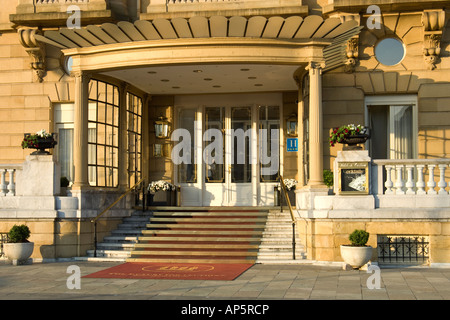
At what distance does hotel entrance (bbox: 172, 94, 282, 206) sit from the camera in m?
17.5

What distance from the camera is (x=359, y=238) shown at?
39.2ft

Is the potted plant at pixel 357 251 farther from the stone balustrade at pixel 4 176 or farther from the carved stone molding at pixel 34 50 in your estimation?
the carved stone molding at pixel 34 50

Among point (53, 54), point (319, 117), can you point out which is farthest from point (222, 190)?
point (53, 54)

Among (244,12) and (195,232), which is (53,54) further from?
(195,232)

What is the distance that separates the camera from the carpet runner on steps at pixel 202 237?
13.6 meters

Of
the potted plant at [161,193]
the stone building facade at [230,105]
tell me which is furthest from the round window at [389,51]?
the potted plant at [161,193]

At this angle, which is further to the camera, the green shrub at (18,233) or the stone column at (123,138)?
the stone column at (123,138)

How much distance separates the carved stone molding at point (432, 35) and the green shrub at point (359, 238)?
586 centimetres

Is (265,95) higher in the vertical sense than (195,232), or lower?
higher

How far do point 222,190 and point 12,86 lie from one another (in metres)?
6.59

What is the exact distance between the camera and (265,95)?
1769 cm

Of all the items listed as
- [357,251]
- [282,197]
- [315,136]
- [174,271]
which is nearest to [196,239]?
[174,271]

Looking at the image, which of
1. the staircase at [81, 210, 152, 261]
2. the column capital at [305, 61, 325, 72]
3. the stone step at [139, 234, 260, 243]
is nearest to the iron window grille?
the stone step at [139, 234, 260, 243]

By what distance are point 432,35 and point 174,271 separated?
8880 mm
